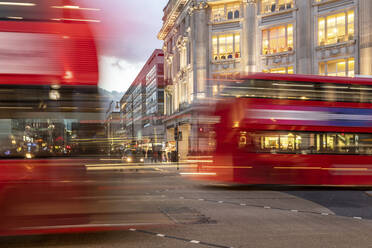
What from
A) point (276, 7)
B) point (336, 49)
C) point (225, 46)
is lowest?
point (336, 49)

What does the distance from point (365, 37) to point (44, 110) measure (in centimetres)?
2889

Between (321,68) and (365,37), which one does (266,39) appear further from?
(365,37)

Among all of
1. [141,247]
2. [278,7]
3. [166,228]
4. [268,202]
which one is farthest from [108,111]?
[278,7]

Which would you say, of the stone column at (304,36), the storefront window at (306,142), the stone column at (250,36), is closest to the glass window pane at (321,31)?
the stone column at (304,36)

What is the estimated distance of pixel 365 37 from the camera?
2978 centimetres

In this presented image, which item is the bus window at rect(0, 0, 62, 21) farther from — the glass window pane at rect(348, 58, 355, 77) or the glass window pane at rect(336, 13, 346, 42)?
the glass window pane at rect(336, 13, 346, 42)

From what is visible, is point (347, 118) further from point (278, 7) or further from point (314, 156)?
point (278, 7)

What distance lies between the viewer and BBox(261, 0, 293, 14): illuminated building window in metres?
35.3

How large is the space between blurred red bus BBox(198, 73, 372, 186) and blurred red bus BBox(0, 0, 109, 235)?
7.74m

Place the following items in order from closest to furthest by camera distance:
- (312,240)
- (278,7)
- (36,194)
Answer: (36,194) < (312,240) < (278,7)

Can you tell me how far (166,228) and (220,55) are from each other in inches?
1327

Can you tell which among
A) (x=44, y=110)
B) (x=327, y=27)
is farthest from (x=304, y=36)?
(x=44, y=110)

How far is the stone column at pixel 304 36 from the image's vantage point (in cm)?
3347

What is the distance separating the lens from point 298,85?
13742mm
